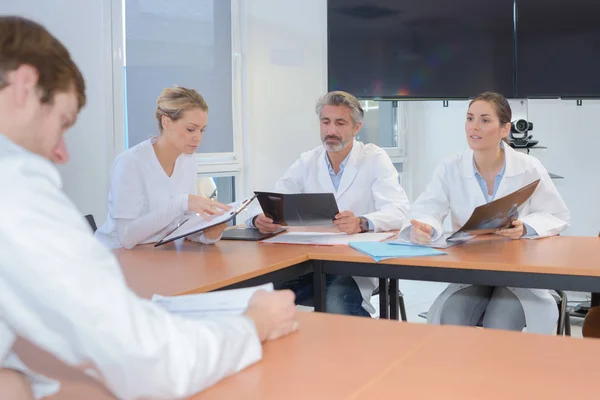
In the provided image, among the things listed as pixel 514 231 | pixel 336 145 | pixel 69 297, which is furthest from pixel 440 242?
pixel 69 297

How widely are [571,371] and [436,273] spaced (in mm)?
1217

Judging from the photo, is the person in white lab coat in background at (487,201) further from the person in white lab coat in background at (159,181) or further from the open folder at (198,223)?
the person in white lab coat in background at (159,181)

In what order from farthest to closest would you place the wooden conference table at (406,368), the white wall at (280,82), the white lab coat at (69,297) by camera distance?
the white wall at (280,82)
the wooden conference table at (406,368)
the white lab coat at (69,297)

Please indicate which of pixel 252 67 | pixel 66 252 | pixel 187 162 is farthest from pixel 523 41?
pixel 66 252

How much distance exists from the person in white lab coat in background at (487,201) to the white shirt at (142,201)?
37.8 inches

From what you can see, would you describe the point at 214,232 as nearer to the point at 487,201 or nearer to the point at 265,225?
the point at 265,225

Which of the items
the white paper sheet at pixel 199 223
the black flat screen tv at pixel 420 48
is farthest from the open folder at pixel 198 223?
the black flat screen tv at pixel 420 48

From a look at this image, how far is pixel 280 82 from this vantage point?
491 centimetres

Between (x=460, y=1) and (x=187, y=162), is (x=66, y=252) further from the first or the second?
(x=460, y=1)

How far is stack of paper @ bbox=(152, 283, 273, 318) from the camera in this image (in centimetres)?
141

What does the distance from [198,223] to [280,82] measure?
2.43 meters

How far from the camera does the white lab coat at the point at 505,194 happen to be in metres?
2.73

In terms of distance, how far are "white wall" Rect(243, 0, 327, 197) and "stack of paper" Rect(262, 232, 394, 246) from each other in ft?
5.89

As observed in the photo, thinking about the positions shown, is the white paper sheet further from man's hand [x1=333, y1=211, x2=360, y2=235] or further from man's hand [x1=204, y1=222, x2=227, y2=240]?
man's hand [x1=333, y1=211, x2=360, y2=235]
